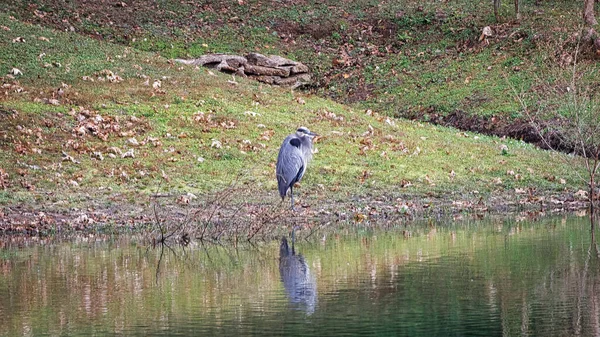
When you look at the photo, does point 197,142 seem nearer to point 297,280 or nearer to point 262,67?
point 297,280

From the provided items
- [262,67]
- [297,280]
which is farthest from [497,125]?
[297,280]

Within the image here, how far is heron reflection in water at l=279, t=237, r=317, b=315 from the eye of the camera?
12.6 meters

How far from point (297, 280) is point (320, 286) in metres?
0.60

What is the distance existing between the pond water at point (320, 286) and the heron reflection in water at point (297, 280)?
28mm

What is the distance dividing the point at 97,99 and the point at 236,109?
13.5ft

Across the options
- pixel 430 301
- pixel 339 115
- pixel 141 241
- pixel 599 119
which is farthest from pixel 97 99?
pixel 430 301

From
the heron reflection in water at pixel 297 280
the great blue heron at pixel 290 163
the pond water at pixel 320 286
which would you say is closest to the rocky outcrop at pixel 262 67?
the great blue heron at pixel 290 163

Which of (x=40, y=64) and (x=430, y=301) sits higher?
(x=40, y=64)

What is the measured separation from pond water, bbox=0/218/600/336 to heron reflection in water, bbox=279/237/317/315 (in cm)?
3

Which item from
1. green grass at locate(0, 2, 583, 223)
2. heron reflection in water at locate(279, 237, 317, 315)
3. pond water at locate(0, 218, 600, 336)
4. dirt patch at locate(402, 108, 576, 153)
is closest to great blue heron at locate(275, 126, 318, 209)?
green grass at locate(0, 2, 583, 223)

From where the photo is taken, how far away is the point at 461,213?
22281 mm

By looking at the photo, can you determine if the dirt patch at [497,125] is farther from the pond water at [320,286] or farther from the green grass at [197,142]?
the pond water at [320,286]

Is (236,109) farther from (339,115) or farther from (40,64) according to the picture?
(40,64)

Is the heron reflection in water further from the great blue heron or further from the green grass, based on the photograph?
the green grass
